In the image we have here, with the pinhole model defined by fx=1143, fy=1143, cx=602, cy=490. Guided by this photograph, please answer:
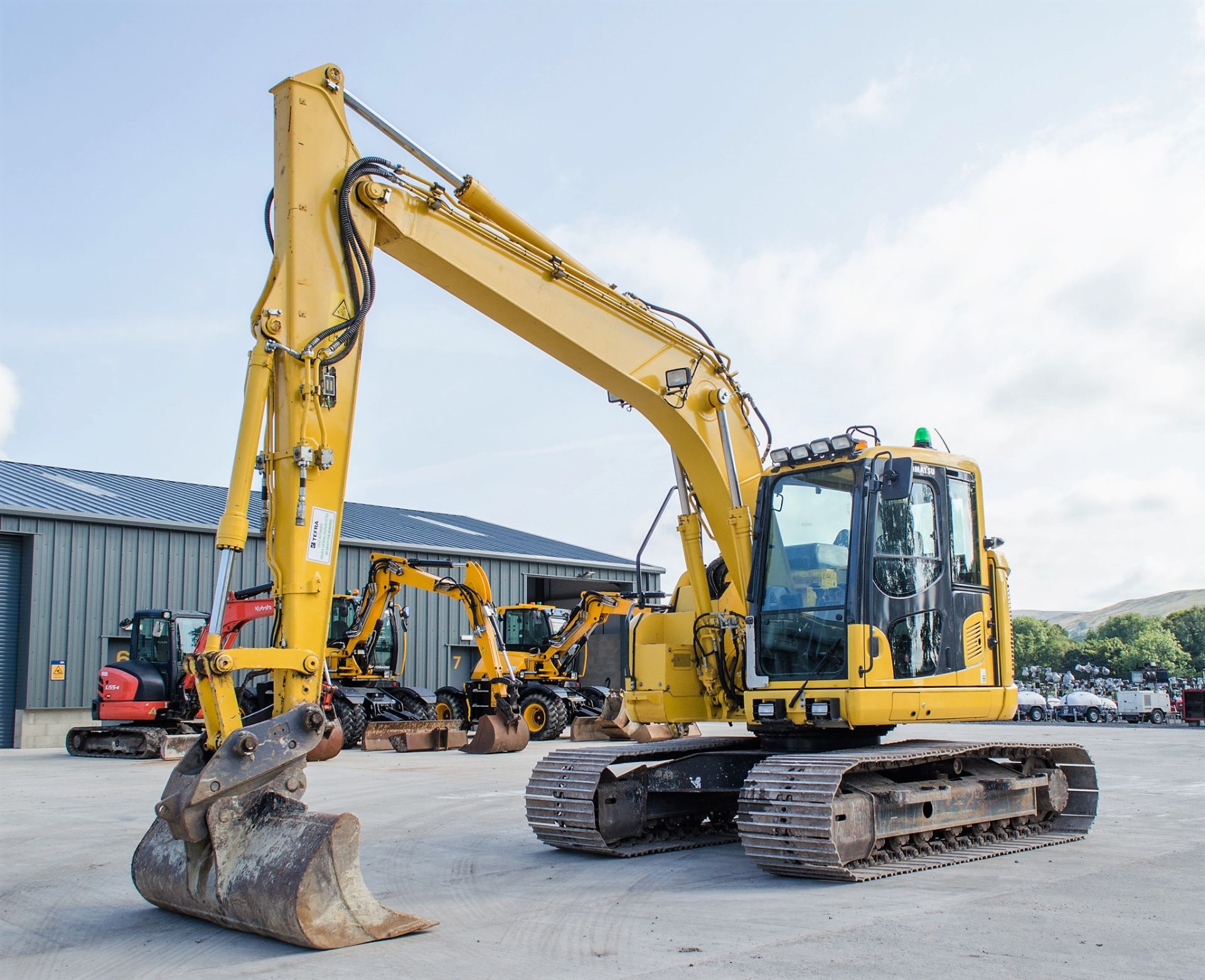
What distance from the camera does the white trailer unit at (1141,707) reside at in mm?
38344

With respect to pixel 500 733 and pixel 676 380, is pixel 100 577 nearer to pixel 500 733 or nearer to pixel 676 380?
pixel 500 733

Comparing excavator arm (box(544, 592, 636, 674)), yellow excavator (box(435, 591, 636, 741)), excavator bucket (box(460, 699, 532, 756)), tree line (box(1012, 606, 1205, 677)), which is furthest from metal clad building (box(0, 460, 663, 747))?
Answer: tree line (box(1012, 606, 1205, 677))

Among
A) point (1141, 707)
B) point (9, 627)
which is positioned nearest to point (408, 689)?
point (9, 627)

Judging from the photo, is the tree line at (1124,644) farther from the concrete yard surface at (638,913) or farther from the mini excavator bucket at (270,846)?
the mini excavator bucket at (270,846)

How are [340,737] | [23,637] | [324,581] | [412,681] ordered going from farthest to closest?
[412,681] → [23,637] → [340,737] → [324,581]

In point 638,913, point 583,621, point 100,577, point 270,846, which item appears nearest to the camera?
point 270,846

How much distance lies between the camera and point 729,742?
32.1 ft

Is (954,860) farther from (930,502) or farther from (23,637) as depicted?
(23,637)

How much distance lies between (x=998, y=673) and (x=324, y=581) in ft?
18.2

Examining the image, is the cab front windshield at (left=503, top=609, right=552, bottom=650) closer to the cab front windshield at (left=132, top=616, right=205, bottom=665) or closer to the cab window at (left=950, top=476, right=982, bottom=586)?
the cab front windshield at (left=132, top=616, right=205, bottom=665)

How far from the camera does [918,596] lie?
28.0 feet

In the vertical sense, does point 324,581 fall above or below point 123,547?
below

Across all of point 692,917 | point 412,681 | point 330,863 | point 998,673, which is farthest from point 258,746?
point 412,681

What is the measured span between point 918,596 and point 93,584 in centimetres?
2040
